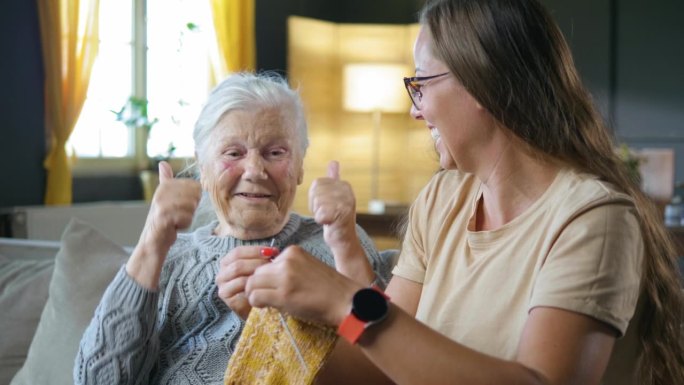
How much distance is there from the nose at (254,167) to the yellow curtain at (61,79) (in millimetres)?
3494

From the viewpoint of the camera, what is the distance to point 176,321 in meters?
1.92

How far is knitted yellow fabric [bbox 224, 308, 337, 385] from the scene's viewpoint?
1325 millimetres

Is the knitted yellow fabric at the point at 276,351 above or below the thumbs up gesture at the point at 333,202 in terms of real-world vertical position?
below

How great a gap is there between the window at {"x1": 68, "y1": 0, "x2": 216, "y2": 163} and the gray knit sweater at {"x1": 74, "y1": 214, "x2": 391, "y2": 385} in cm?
356

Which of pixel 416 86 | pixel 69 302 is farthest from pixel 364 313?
pixel 69 302

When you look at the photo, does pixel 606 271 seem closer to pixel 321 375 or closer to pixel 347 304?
pixel 347 304

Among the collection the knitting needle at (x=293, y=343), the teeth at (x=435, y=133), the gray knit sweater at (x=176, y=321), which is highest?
the teeth at (x=435, y=133)

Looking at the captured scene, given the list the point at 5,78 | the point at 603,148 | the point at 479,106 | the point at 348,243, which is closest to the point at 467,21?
the point at 479,106

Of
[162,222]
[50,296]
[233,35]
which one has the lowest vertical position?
[50,296]

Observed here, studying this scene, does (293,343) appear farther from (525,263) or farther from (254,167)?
(254,167)

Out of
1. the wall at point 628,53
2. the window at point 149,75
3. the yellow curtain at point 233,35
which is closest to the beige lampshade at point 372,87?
the wall at point 628,53

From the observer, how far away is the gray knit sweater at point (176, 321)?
5.81 ft

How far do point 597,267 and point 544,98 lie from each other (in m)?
0.27

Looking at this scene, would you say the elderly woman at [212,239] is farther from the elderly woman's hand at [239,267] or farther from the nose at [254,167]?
the elderly woman's hand at [239,267]
